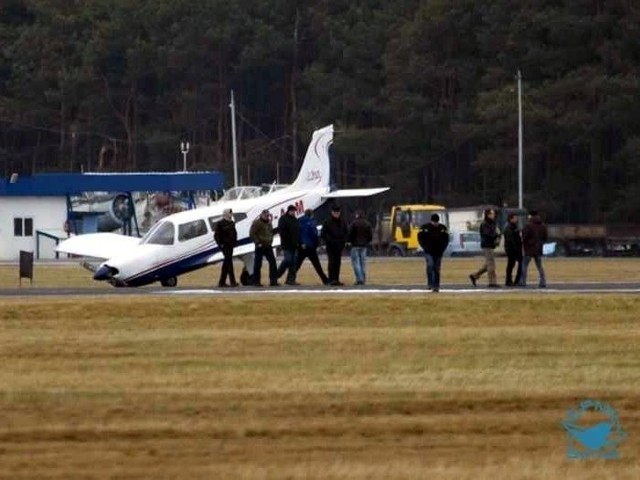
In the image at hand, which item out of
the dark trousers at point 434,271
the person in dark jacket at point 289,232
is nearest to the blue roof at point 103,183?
the person in dark jacket at point 289,232

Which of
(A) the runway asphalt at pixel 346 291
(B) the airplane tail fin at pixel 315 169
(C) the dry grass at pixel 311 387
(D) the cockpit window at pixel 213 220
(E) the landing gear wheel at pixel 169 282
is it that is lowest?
(C) the dry grass at pixel 311 387

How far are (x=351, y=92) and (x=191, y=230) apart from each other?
192 feet

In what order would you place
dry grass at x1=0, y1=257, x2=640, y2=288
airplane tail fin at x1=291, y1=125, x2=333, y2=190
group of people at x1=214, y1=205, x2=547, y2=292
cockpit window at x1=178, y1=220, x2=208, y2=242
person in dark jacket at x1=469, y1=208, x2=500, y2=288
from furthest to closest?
airplane tail fin at x1=291, y1=125, x2=333, y2=190 < dry grass at x1=0, y1=257, x2=640, y2=288 < cockpit window at x1=178, y1=220, x2=208, y2=242 < group of people at x1=214, y1=205, x2=547, y2=292 < person in dark jacket at x1=469, y1=208, x2=500, y2=288

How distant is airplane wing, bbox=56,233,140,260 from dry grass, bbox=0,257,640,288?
0.75 m

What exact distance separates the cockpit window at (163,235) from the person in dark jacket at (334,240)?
→ 4561 millimetres

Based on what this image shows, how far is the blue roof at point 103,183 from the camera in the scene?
263 feet

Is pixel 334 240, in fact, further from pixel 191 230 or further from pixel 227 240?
pixel 191 230

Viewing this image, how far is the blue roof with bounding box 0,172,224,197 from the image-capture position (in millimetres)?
80125

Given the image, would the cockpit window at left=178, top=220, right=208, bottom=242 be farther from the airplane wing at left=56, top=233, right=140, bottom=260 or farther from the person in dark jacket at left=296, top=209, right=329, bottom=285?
the person in dark jacket at left=296, top=209, right=329, bottom=285

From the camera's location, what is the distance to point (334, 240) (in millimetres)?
37500

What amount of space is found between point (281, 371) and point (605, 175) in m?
70.1

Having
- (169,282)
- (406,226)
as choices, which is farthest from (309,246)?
(406,226)

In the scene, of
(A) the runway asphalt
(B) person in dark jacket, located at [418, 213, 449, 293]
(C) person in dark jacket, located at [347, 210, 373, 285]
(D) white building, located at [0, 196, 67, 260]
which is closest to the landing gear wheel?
(A) the runway asphalt

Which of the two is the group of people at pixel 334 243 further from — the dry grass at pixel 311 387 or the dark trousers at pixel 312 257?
the dry grass at pixel 311 387
